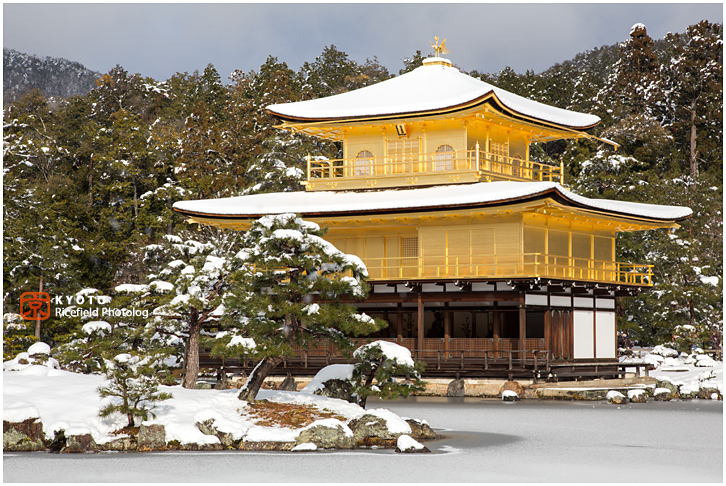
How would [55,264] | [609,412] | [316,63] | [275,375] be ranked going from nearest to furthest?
[609,412], [275,375], [55,264], [316,63]

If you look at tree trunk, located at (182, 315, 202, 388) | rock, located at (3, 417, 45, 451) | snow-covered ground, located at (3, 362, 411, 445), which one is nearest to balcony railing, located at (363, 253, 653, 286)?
tree trunk, located at (182, 315, 202, 388)

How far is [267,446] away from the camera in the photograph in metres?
18.7

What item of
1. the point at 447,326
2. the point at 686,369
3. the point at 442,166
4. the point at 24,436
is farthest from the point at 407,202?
the point at 24,436

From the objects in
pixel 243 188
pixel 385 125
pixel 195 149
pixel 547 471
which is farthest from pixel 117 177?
pixel 547 471

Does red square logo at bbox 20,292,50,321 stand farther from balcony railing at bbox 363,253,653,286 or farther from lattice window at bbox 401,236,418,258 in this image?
lattice window at bbox 401,236,418,258

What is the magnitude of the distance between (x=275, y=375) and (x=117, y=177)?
26.4 metres

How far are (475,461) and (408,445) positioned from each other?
1.51 m

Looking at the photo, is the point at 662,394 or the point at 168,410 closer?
the point at 168,410

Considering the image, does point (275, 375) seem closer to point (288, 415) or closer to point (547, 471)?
point (288, 415)

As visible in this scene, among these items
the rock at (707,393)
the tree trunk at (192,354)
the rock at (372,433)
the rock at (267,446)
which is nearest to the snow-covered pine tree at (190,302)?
the tree trunk at (192,354)

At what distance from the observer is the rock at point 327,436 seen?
61.4ft

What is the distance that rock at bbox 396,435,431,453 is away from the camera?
18266 millimetres

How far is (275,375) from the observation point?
3459 cm

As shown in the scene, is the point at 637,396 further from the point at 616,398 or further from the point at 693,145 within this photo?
the point at 693,145
